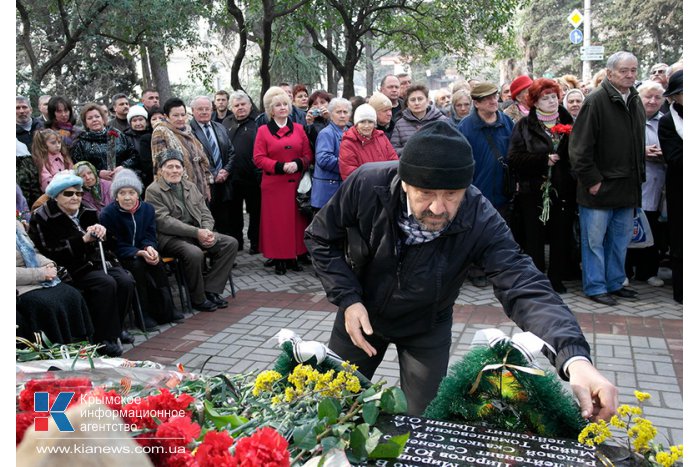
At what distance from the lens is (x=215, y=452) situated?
1573 mm

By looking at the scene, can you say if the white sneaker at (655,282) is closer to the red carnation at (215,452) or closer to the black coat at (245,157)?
the black coat at (245,157)

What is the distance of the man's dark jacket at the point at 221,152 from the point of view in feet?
28.1

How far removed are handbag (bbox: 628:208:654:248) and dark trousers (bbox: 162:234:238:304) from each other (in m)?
4.48

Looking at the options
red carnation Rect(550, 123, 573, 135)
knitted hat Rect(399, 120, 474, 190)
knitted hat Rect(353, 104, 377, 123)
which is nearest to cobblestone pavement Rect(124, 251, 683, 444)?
red carnation Rect(550, 123, 573, 135)

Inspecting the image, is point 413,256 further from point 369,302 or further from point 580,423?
point 580,423

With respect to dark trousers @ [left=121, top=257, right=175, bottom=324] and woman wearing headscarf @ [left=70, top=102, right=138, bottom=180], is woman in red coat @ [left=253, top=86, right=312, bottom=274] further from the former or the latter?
dark trousers @ [left=121, top=257, right=175, bottom=324]

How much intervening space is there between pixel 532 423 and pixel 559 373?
238 mm

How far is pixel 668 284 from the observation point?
7453 mm

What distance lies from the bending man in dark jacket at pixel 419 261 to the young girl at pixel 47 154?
5.22m

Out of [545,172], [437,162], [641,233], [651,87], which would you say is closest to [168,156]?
[545,172]

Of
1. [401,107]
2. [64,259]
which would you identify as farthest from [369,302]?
[401,107]

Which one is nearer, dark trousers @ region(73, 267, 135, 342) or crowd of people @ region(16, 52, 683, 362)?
dark trousers @ region(73, 267, 135, 342)

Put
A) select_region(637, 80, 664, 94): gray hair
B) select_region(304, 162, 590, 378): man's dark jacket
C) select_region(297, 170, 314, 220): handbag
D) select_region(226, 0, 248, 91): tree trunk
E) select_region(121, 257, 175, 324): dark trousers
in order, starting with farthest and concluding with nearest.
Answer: select_region(226, 0, 248, 91): tree trunk
select_region(297, 170, 314, 220): handbag
select_region(637, 80, 664, 94): gray hair
select_region(121, 257, 175, 324): dark trousers
select_region(304, 162, 590, 378): man's dark jacket

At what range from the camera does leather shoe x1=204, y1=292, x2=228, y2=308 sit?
6.98 meters
